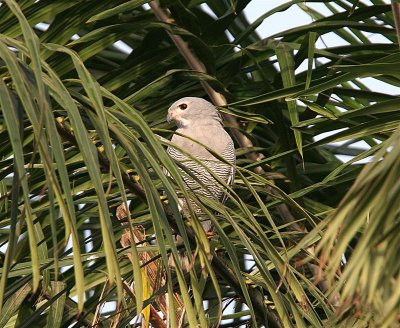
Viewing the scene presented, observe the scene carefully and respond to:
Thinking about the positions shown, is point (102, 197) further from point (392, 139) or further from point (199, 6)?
point (199, 6)

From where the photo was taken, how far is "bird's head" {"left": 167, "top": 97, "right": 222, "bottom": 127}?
3.51m

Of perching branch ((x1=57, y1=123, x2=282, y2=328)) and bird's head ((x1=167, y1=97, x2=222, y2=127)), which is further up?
bird's head ((x1=167, y1=97, x2=222, y2=127))

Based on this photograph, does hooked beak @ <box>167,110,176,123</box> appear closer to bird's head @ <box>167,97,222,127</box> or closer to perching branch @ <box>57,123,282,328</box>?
bird's head @ <box>167,97,222,127</box>

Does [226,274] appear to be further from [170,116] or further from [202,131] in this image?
[202,131]

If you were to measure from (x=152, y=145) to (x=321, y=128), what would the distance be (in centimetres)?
133

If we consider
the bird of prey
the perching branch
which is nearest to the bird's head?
the bird of prey

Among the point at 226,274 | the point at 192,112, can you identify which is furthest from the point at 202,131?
the point at 226,274

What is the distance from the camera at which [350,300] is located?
1.08 m

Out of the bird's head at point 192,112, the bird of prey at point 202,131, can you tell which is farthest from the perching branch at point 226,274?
the bird's head at point 192,112

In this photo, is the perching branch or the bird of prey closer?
the perching branch

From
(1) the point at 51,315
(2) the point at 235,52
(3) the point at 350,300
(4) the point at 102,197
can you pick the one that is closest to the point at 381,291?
(3) the point at 350,300

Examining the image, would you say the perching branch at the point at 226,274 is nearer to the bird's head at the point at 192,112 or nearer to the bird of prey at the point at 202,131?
the bird of prey at the point at 202,131

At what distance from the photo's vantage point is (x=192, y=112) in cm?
393

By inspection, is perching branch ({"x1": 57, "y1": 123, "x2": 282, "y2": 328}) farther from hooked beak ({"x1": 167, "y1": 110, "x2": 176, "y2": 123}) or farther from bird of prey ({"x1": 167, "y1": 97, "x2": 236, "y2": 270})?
hooked beak ({"x1": 167, "y1": 110, "x2": 176, "y2": 123})
